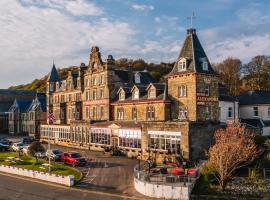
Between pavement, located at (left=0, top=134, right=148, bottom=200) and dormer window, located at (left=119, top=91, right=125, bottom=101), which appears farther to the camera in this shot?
dormer window, located at (left=119, top=91, right=125, bottom=101)

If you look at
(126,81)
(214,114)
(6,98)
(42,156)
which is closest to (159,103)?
(214,114)

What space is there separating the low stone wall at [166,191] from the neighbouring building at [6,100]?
7320cm

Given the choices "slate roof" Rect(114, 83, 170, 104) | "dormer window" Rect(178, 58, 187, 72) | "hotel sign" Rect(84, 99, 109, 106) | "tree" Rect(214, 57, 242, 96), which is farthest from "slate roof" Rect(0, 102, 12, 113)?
"dormer window" Rect(178, 58, 187, 72)

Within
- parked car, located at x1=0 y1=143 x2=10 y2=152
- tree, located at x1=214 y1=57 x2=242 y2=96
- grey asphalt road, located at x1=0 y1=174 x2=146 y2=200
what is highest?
tree, located at x1=214 y1=57 x2=242 y2=96

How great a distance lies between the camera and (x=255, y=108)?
5219cm

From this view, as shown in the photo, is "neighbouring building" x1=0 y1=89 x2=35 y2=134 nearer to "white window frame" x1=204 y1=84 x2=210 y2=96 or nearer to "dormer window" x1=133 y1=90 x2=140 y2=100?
"dormer window" x1=133 y1=90 x2=140 y2=100

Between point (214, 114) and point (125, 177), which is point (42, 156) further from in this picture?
point (214, 114)

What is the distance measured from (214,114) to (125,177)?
15938mm

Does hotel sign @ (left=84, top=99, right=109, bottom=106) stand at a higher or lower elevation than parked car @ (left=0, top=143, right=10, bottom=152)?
higher

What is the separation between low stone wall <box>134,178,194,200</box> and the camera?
29322mm

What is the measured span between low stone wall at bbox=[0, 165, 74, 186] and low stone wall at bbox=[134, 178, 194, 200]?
24.7 ft

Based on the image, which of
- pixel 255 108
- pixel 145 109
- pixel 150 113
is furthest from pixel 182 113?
pixel 255 108

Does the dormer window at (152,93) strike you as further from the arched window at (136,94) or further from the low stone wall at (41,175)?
the low stone wall at (41,175)

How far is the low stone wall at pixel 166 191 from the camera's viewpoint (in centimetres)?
2932
